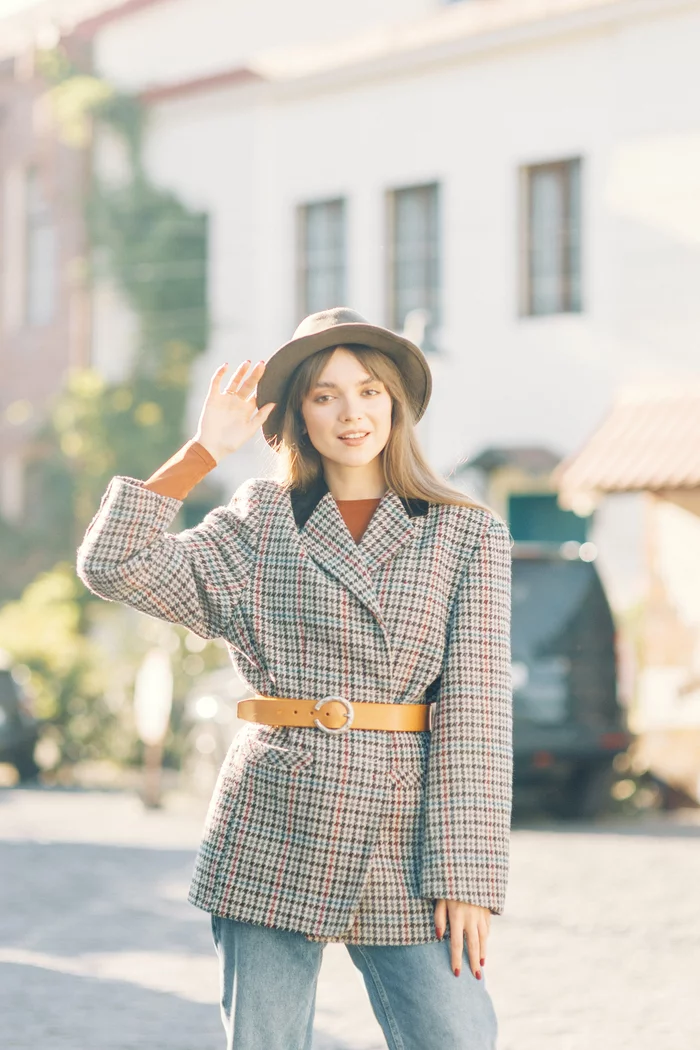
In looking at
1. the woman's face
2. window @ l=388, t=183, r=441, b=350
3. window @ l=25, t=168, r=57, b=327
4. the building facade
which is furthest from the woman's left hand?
window @ l=25, t=168, r=57, b=327

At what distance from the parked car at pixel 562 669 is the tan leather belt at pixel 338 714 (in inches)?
411

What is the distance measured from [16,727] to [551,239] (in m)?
7.20

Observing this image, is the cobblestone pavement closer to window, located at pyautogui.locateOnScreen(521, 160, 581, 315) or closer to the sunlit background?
the sunlit background

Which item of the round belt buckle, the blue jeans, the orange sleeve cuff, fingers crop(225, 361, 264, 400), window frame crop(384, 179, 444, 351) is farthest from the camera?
window frame crop(384, 179, 444, 351)

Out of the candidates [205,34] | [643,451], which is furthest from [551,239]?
[205,34]

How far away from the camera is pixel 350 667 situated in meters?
3.90

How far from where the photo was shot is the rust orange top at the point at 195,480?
13.4 feet

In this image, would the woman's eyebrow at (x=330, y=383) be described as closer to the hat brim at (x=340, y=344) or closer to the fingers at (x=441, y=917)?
the hat brim at (x=340, y=344)

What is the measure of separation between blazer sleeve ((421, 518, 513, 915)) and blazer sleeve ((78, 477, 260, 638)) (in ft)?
1.45

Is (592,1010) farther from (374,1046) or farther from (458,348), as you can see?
(458,348)

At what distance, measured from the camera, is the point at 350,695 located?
3.89 m

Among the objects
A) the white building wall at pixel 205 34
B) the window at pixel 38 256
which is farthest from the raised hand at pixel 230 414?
the window at pixel 38 256

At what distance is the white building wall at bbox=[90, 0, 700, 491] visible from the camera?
18.9 meters

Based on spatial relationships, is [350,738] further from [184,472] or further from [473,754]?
[184,472]
